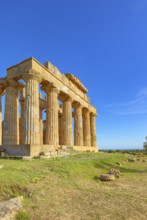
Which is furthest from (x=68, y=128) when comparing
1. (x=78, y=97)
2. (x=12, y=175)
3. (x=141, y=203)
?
(x=141, y=203)

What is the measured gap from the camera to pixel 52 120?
69.6ft

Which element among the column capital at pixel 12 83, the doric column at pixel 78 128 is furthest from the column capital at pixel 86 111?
the column capital at pixel 12 83

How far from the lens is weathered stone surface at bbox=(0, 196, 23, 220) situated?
5425 millimetres

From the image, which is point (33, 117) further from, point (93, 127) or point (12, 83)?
point (93, 127)

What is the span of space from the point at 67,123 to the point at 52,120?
4.65 metres

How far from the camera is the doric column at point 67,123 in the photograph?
987 inches

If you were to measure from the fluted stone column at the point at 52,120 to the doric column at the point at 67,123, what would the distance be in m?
3.88

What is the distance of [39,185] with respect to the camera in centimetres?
781

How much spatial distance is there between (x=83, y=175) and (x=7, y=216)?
598cm

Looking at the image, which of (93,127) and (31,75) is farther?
(93,127)

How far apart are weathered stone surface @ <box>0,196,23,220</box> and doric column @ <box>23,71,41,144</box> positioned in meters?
10.9

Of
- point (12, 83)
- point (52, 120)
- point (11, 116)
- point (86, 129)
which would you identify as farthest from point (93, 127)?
point (12, 83)

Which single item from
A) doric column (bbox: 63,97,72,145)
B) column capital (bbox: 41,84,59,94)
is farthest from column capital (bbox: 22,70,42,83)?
doric column (bbox: 63,97,72,145)

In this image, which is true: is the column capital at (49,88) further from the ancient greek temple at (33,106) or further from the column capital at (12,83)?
the column capital at (12,83)
